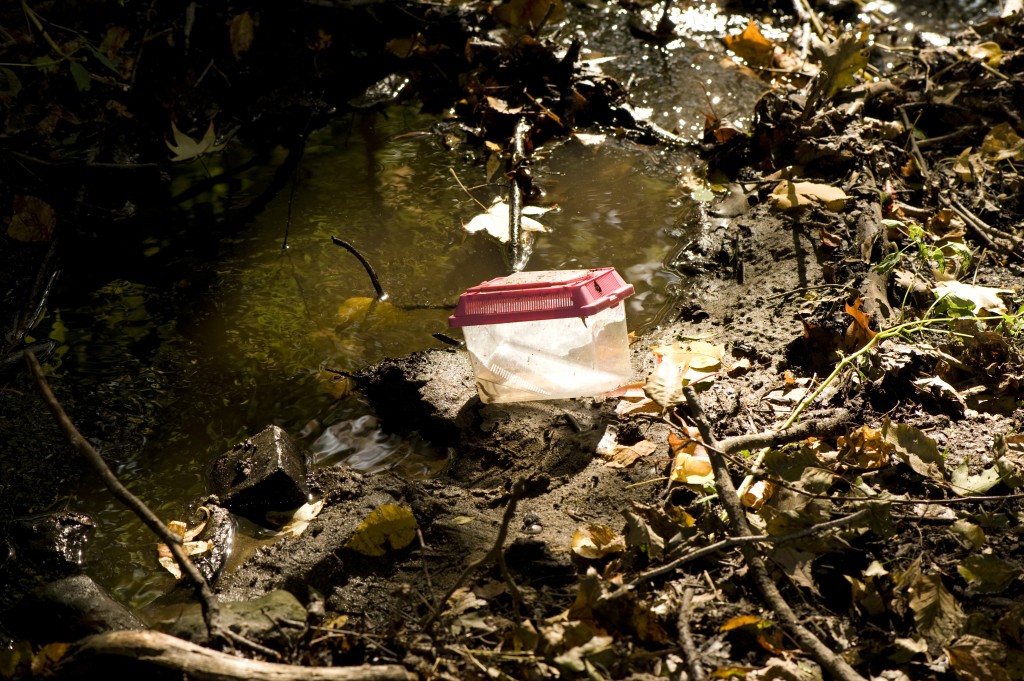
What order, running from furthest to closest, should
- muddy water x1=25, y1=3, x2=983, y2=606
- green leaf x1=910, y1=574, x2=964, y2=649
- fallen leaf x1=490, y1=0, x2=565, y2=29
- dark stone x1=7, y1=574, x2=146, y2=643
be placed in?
fallen leaf x1=490, y1=0, x2=565, y2=29 < muddy water x1=25, y1=3, x2=983, y2=606 < dark stone x1=7, y1=574, x2=146, y2=643 < green leaf x1=910, y1=574, x2=964, y2=649

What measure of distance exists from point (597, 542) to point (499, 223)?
191 cm

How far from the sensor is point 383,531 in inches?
81.2

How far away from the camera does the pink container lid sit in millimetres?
2281

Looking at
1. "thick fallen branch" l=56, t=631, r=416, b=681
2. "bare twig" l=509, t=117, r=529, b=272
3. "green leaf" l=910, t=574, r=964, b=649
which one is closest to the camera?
"thick fallen branch" l=56, t=631, r=416, b=681

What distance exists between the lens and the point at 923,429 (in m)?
2.23

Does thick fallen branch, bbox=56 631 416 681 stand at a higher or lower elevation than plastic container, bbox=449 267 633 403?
lower

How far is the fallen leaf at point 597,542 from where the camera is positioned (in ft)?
6.48

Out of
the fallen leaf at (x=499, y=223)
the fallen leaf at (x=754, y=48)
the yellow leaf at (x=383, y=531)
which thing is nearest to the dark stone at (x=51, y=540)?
the yellow leaf at (x=383, y=531)

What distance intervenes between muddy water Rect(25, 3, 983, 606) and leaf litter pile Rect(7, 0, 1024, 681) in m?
0.20

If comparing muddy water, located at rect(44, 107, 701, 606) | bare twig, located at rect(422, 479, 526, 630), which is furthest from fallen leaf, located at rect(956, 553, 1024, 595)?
muddy water, located at rect(44, 107, 701, 606)

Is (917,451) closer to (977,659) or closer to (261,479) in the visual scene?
(977,659)

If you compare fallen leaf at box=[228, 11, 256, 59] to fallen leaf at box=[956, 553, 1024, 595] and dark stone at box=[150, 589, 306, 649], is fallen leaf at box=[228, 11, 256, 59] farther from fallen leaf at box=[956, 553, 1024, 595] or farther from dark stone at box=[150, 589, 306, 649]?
fallen leaf at box=[956, 553, 1024, 595]

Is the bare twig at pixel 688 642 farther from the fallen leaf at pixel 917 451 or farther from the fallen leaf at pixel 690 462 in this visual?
the fallen leaf at pixel 917 451

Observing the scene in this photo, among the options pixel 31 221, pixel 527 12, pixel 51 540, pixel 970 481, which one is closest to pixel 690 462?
pixel 970 481
